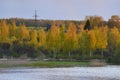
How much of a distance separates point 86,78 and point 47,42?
218 feet

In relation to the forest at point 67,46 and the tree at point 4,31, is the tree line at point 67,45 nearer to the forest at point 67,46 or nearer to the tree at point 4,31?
the forest at point 67,46

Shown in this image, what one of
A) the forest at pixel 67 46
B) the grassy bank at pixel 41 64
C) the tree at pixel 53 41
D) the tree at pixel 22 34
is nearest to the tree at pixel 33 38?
the forest at pixel 67 46

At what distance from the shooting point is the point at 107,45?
14612 cm

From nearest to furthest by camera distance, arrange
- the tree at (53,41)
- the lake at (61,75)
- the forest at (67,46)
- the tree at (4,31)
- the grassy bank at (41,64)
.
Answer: the lake at (61,75), the grassy bank at (41,64), the forest at (67,46), the tree at (53,41), the tree at (4,31)

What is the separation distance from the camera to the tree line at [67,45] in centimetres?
13638

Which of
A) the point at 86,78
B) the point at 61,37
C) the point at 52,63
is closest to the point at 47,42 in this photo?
the point at 61,37

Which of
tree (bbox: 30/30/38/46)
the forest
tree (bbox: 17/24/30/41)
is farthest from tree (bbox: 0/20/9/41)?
tree (bbox: 30/30/38/46)

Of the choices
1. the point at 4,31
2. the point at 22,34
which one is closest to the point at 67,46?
the point at 22,34

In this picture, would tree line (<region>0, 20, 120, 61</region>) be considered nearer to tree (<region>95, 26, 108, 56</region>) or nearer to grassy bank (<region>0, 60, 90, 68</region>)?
tree (<region>95, 26, 108, 56</region>)

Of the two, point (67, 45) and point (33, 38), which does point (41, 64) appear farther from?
point (33, 38)

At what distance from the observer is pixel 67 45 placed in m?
137

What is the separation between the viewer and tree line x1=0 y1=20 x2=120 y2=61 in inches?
5369

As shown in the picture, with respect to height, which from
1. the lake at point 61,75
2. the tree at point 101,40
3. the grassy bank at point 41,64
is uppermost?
the tree at point 101,40

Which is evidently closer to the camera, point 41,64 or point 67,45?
point 41,64
